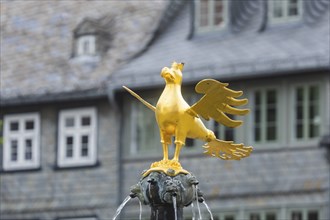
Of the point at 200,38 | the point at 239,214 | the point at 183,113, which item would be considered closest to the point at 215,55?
the point at 200,38

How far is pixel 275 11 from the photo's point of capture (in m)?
50.6

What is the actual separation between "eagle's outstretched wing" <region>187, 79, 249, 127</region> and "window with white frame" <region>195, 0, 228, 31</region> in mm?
29476

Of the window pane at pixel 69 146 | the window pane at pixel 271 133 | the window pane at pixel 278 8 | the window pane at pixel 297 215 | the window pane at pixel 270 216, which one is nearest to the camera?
the window pane at pixel 297 215

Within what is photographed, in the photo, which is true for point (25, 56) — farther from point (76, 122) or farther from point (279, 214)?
point (279, 214)

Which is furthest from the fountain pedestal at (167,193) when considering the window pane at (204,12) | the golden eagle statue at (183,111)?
the window pane at (204,12)

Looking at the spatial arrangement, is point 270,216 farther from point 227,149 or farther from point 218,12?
point 227,149

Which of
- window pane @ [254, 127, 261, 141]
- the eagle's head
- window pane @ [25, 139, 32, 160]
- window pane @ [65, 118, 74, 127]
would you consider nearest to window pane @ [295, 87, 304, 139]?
window pane @ [254, 127, 261, 141]

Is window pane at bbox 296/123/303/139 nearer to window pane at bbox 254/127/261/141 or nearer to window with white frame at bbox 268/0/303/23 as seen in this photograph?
window pane at bbox 254/127/261/141

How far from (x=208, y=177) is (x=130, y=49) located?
184 inches

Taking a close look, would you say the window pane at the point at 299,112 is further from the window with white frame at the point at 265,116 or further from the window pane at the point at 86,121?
the window pane at the point at 86,121

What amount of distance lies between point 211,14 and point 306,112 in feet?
14.3

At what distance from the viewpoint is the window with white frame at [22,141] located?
176 ft

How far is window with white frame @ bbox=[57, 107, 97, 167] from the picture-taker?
52562mm

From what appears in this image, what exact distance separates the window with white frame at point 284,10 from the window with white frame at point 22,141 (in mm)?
7564
